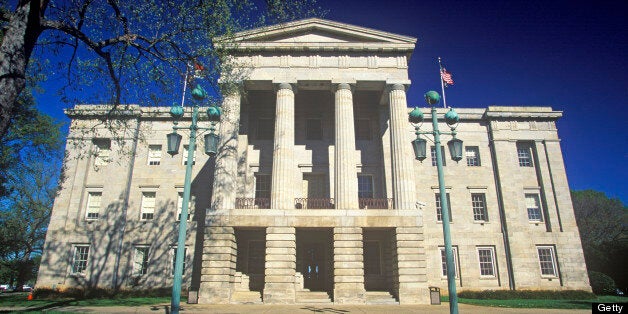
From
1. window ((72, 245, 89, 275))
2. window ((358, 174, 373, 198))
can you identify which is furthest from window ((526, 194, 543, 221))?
window ((72, 245, 89, 275))

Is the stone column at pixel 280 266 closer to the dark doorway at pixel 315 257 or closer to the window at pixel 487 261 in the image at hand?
the dark doorway at pixel 315 257

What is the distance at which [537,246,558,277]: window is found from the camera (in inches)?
1166

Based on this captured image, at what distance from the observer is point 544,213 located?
31.1m

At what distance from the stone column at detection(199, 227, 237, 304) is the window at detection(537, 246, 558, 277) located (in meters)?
24.2

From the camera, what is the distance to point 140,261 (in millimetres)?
29484

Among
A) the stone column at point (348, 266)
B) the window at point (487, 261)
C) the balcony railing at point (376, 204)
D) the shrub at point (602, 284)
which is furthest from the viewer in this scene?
the shrub at point (602, 284)

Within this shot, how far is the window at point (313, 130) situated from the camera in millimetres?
29953

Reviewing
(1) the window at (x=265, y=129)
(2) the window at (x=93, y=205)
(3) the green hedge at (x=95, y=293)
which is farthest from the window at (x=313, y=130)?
(2) the window at (x=93, y=205)

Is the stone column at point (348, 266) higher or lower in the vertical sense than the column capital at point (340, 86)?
lower

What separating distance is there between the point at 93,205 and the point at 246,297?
16.7 metres

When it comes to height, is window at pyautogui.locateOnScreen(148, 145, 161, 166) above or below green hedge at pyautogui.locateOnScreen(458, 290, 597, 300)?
above

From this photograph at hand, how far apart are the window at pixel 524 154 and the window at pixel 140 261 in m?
32.3

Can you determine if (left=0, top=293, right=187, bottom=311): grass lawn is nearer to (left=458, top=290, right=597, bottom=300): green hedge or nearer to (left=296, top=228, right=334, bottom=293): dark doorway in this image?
(left=296, top=228, right=334, bottom=293): dark doorway

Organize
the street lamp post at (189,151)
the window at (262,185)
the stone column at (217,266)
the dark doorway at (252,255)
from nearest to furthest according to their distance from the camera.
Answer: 1. the street lamp post at (189,151)
2. the stone column at (217,266)
3. the dark doorway at (252,255)
4. the window at (262,185)
